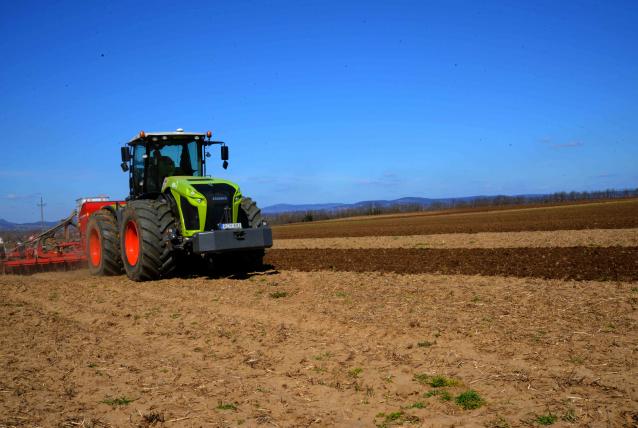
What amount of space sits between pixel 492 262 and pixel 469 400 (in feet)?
28.9

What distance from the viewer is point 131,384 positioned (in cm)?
521

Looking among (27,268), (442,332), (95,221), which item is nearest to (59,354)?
(442,332)

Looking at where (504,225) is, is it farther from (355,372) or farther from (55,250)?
(355,372)

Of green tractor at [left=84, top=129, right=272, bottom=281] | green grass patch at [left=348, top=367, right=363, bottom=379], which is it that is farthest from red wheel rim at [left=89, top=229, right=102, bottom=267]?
green grass patch at [left=348, top=367, right=363, bottom=379]

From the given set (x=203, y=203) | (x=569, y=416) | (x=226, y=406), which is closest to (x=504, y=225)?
(x=203, y=203)

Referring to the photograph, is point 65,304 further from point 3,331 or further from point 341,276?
point 341,276

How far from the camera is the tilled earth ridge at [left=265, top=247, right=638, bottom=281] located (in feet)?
35.8

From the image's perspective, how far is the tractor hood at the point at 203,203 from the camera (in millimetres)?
11281

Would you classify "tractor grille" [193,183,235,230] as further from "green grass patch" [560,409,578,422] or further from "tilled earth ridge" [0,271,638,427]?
"green grass patch" [560,409,578,422]

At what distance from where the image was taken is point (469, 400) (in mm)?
4586

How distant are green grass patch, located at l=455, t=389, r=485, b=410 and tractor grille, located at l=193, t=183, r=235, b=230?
25.0ft

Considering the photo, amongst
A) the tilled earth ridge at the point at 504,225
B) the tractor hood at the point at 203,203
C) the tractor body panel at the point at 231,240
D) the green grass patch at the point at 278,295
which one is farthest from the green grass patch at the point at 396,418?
the tilled earth ridge at the point at 504,225

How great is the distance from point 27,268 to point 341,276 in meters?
9.67

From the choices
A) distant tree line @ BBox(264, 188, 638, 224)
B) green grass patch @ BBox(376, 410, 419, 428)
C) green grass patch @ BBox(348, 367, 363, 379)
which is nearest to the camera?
green grass patch @ BBox(376, 410, 419, 428)
